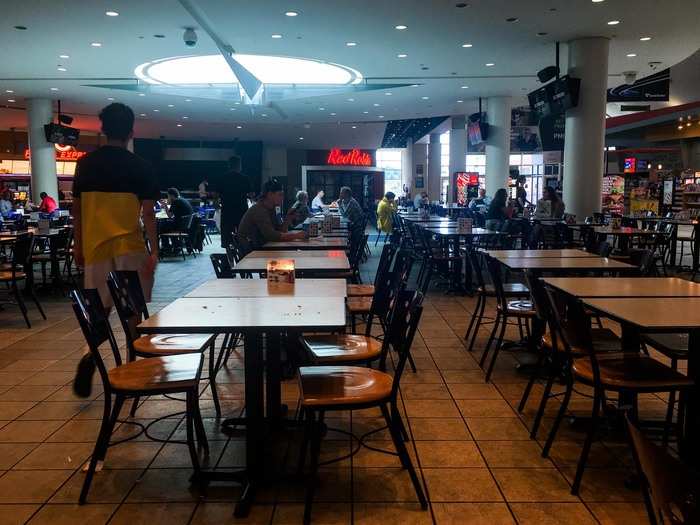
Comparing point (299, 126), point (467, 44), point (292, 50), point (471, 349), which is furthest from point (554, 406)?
point (299, 126)

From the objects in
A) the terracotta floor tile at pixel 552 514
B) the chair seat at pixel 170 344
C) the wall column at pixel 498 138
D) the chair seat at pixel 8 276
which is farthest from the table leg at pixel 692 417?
the wall column at pixel 498 138

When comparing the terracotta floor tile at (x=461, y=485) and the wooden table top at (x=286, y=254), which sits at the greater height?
the wooden table top at (x=286, y=254)

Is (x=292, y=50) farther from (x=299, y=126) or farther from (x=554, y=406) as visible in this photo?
(x=299, y=126)

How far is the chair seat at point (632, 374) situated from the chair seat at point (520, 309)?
1.07 meters

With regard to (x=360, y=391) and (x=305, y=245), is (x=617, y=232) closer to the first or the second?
(x=305, y=245)

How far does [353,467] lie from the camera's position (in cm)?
289

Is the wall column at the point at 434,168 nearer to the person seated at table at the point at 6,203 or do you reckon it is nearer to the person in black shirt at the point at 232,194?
the person seated at table at the point at 6,203

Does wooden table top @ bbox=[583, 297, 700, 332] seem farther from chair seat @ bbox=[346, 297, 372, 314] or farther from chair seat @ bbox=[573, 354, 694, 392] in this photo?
chair seat @ bbox=[346, 297, 372, 314]

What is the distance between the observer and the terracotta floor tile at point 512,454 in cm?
292

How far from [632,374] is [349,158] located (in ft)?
78.1

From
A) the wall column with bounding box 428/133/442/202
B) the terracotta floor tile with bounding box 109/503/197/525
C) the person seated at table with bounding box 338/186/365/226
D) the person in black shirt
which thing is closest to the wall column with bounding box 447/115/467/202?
the wall column with bounding box 428/133/442/202

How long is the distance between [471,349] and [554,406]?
4.36ft

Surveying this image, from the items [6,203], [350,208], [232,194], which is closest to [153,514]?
[232,194]

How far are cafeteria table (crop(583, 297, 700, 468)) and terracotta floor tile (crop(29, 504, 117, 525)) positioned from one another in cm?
218
